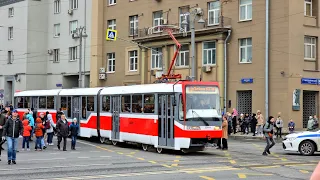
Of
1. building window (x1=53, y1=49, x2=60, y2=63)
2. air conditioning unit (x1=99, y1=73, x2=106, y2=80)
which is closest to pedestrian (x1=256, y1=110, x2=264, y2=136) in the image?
air conditioning unit (x1=99, y1=73, x2=106, y2=80)

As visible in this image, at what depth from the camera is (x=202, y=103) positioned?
2019 centimetres

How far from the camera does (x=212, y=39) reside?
38.4 metres

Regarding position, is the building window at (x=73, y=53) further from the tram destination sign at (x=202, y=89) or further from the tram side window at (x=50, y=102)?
the tram destination sign at (x=202, y=89)

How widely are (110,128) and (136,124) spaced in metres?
2.84

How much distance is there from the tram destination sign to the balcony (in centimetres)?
1754

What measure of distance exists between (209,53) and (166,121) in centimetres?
1955

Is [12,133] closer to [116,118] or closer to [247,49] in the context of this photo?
[116,118]

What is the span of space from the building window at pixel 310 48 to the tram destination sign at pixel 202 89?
55.7 feet

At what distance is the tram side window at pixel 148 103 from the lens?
2148cm

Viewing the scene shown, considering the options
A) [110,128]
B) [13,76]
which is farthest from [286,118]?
[13,76]

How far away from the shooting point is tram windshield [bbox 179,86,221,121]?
65.4 ft

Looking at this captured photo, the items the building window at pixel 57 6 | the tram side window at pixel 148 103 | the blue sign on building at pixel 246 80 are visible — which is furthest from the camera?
the building window at pixel 57 6

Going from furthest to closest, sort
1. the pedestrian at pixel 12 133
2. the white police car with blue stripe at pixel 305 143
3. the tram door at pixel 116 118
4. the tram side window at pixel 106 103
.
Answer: the tram side window at pixel 106 103 < the tram door at pixel 116 118 < the white police car with blue stripe at pixel 305 143 < the pedestrian at pixel 12 133

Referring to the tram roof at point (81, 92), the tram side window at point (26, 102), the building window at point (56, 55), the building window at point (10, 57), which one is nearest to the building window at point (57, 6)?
the building window at point (56, 55)
